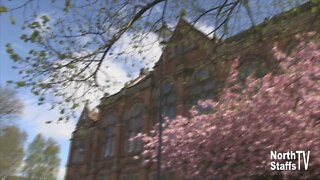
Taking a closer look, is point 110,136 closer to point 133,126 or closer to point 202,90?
point 133,126

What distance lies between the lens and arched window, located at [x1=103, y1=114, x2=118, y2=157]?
32.5m

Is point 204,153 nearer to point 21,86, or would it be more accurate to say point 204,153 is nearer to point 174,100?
point 21,86

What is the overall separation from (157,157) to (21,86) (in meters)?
9.26

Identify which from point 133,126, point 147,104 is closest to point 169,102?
point 147,104

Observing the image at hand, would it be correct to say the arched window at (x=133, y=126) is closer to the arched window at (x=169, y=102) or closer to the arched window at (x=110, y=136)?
the arched window at (x=110, y=136)

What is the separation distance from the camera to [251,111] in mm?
13578

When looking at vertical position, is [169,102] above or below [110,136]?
above

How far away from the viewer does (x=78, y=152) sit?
37625 millimetres

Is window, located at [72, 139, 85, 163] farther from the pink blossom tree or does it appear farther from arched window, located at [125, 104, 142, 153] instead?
the pink blossom tree

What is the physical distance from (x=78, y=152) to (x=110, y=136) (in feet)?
19.1

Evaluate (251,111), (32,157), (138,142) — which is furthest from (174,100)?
(32,157)

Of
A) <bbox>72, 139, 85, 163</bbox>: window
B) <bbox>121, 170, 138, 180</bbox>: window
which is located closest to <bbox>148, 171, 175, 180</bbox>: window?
<bbox>121, 170, 138, 180</bbox>: window

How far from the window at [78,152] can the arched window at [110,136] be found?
4.04 metres

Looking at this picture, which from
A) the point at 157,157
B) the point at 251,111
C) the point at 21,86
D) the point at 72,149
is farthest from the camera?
the point at 72,149
